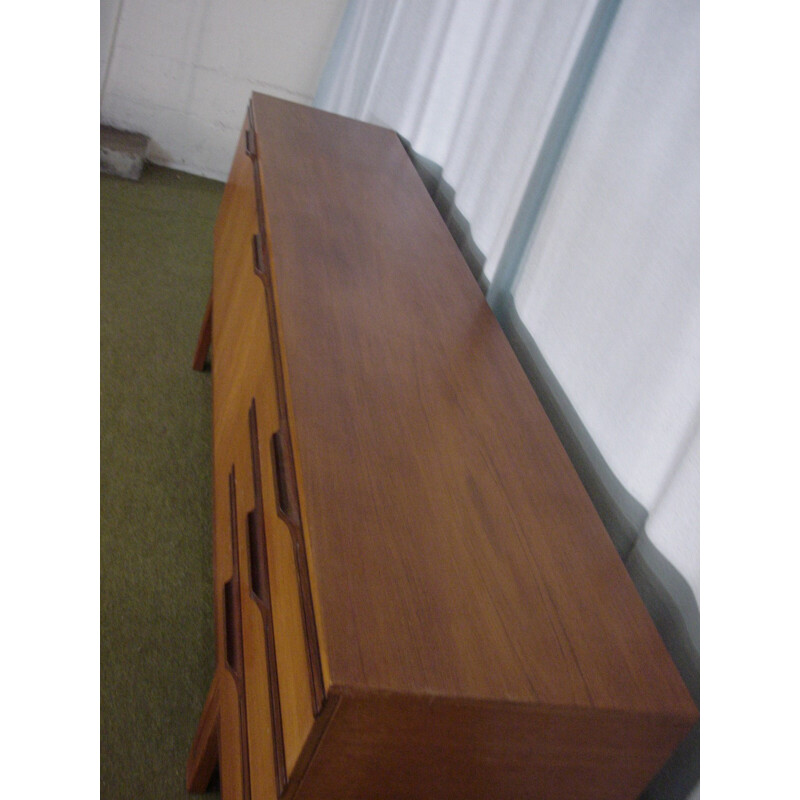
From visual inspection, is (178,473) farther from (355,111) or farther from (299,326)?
(355,111)

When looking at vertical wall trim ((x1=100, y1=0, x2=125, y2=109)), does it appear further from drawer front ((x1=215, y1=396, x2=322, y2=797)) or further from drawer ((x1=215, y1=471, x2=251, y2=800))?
drawer ((x1=215, y1=471, x2=251, y2=800))

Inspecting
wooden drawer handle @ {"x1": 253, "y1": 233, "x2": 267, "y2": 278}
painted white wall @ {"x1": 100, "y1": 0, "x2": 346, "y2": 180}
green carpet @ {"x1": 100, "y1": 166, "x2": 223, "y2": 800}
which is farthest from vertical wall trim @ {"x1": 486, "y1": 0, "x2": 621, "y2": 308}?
painted white wall @ {"x1": 100, "y1": 0, "x2": 346, "y2": 180}

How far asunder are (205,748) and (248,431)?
53 cm

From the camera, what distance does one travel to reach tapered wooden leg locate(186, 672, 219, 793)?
130 cm

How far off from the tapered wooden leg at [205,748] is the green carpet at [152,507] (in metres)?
0.03

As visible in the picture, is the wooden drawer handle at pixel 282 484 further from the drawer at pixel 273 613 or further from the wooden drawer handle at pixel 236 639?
the wooden drawer handle at pixel 236 639

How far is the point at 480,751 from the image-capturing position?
0.85 meters

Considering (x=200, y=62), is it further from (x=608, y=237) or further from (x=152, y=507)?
(x=608, y=237)

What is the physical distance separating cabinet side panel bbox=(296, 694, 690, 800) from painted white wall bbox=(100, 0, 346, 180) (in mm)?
3324

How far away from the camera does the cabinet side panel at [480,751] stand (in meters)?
0.79

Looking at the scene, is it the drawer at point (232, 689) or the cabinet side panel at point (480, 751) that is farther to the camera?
the drawer at point (232, 689)

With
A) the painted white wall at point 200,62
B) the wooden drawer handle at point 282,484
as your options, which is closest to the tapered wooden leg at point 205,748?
the wooden drawer handle at point 282,484

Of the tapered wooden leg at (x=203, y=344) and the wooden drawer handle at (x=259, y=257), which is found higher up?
the wooden drawer handle at (x=259, y=257)

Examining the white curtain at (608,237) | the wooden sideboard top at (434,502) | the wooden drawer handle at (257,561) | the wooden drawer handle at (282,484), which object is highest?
the white curtain at (608,237)
